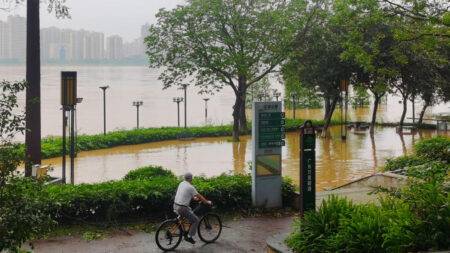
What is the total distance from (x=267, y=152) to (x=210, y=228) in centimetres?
312

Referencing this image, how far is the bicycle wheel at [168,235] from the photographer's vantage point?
387 inches

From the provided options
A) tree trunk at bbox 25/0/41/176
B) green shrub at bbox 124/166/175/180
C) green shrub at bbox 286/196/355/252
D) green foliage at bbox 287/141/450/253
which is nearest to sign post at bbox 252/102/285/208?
green shrub at bbox 124/166/175/180

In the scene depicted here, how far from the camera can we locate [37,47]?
16703mm

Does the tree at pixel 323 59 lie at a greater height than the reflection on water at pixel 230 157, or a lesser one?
greater

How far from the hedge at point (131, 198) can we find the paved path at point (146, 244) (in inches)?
29.7

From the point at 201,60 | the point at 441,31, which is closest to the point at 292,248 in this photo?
the point at 441,31

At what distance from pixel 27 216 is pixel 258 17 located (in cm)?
Answer: 2819

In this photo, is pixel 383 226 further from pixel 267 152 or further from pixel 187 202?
pixel 267 152

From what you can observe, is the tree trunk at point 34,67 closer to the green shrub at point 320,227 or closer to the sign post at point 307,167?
the sign post at point 307,167

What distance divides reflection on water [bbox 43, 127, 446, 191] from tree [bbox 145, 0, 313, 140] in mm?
4326

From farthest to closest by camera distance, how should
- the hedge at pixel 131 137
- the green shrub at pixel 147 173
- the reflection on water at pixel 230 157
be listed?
the hedge at pixel 131 137
the reflection on water at pixel 230 157
the green shrub at pixel 147 173

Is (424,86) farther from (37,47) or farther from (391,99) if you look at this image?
(391,99)

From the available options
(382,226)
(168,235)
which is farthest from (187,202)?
(382,226)

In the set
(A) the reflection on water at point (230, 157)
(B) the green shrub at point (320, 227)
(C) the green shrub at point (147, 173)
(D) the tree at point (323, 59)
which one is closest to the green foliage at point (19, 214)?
(B) the green shrub at point (320, 227)
